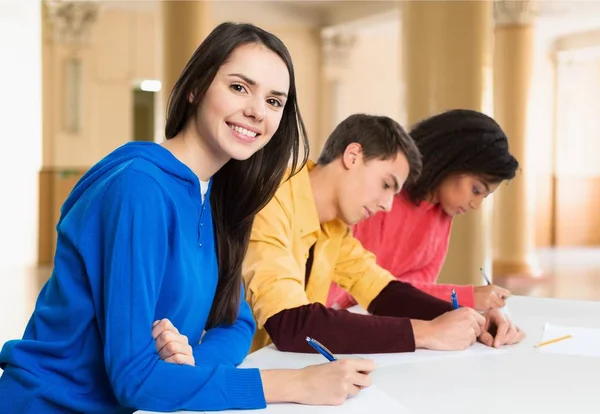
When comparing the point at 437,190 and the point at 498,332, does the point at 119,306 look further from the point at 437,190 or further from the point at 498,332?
the point at 437,190

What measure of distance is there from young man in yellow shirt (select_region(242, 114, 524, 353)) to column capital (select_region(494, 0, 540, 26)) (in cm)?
858

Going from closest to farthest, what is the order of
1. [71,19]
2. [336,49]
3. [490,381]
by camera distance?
[490,381] < [71,19] < [336,49]

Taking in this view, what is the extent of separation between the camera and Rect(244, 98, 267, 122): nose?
62.9 inches

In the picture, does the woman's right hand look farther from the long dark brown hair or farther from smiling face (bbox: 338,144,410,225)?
smiling face (bbox: 338,144,410,225)

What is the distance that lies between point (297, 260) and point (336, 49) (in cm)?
1219

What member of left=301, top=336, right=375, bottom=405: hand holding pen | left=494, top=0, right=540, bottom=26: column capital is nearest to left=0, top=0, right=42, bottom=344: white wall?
left=494, top=0, right=540, bottom=26: column capital

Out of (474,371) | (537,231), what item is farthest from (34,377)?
(537,231)

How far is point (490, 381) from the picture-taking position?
1718 mm

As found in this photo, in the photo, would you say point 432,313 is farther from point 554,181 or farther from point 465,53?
point 554,181

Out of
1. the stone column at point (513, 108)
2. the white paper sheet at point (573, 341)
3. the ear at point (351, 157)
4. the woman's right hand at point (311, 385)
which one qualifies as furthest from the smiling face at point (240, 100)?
the stone column at point (513, 108)

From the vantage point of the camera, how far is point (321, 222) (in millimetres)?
2512

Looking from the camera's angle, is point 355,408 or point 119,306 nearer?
point 119,306

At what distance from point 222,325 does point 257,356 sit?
0.14 m

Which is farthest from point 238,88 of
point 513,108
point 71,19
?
point 71,19
